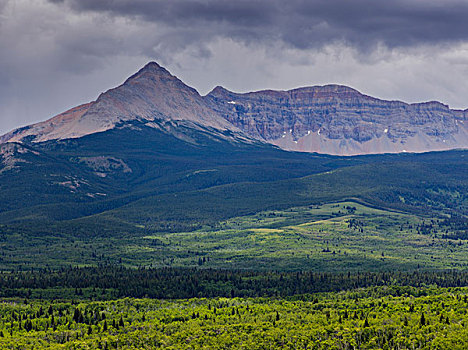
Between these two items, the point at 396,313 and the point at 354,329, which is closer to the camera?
the point at 354,329

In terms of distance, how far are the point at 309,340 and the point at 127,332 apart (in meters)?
37.0

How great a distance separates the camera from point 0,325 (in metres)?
167

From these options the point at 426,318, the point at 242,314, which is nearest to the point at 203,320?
the point at 242,314

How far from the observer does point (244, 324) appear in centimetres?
16050

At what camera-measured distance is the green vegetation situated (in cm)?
14262

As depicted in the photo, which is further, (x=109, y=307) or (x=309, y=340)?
(x=109, y=307)

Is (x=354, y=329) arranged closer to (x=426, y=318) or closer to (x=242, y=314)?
(x=426, y=318)

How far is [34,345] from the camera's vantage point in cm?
14612

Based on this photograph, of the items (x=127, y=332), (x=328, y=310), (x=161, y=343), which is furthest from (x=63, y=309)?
(x=328, y=310)

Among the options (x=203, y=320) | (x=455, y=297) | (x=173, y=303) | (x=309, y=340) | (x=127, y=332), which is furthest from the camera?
(x=173, y=303)

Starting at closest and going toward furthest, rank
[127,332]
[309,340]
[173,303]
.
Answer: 1. [309,340]
2. [127,332]
3. [173,303]

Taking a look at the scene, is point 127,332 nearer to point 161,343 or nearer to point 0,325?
point 161,343

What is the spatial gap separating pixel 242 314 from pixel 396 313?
3464 cm

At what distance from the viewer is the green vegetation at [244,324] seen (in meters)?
143
